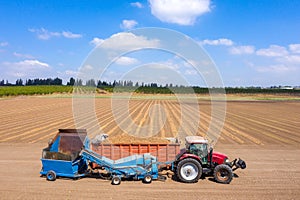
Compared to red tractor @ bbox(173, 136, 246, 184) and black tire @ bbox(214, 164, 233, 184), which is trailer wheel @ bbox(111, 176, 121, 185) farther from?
black tire @ bbox(214, 164, 233, 184)

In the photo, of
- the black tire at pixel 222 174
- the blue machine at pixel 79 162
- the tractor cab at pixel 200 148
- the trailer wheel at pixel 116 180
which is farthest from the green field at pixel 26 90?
the black tire at pixel 222 174

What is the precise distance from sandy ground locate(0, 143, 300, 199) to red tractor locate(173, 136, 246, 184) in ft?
0.84

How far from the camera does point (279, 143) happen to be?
53.6 ft

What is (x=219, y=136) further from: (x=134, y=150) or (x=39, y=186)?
(x=39, y=186)

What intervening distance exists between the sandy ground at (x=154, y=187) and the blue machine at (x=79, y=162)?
0.22m

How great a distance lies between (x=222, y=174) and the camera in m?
9.05

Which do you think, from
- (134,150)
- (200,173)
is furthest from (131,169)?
(200,173)

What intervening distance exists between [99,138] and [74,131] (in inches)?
35.6

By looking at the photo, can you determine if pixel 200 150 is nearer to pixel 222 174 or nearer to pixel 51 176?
pixel 222 174

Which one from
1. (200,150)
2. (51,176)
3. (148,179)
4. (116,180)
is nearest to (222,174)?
(200,150)

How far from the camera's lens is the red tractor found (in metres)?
8.96

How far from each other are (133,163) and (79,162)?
1.78 m

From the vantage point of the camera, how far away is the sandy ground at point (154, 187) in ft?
25.8

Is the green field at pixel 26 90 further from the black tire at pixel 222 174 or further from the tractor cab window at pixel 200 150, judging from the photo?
the black tire at pixel 222 174
